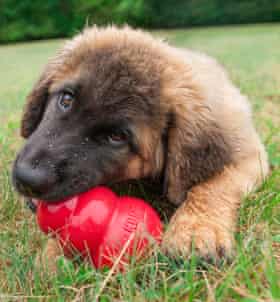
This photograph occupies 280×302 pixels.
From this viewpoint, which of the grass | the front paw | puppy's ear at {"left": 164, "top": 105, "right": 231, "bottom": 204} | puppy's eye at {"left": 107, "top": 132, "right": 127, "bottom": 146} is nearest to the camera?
the grass

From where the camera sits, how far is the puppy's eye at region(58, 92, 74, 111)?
2.73 metres

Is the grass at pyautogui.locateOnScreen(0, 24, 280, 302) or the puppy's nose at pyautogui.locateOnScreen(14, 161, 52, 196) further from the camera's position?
the puppy's nose at pyautogui.locateOnScreen(14, 161, 52, 196)

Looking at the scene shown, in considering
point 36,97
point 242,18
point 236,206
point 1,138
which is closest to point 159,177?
point 236,206

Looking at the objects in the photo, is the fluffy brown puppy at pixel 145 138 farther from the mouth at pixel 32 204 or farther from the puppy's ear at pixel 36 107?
the mouth at pixel 32 204

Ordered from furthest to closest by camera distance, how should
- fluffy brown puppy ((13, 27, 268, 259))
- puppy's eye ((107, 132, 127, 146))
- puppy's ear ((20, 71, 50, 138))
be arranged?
puppy's ear ((20, 71, 50, 138))
puppy's eye ((107, 132, 127, 146))
fluffy brown puppy ((13, 27, 268, 259))

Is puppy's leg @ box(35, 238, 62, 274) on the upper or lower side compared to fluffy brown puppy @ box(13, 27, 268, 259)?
lower

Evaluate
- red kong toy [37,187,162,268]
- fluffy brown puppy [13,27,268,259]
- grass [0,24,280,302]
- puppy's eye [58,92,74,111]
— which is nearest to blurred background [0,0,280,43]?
fluffy brown puppy [13,27,268,259]

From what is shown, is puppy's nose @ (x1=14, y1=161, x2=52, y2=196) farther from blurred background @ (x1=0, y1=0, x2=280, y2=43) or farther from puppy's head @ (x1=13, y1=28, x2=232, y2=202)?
blurred background @ (x1=0, y1=0, x2=280, y2=43)

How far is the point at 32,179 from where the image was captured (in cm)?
231

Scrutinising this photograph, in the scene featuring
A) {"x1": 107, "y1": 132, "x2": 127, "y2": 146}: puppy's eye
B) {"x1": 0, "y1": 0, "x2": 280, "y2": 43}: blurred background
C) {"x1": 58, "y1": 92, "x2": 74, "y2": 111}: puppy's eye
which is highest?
{"x1": 58, "y1": 92, "x2": 74, "y2": 111}: puppy's eye

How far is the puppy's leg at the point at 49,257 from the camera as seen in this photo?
213cm

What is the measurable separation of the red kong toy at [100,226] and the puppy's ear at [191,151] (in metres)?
0.44

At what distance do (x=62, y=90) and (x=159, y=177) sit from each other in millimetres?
860

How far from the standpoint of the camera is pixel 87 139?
2566 mm
